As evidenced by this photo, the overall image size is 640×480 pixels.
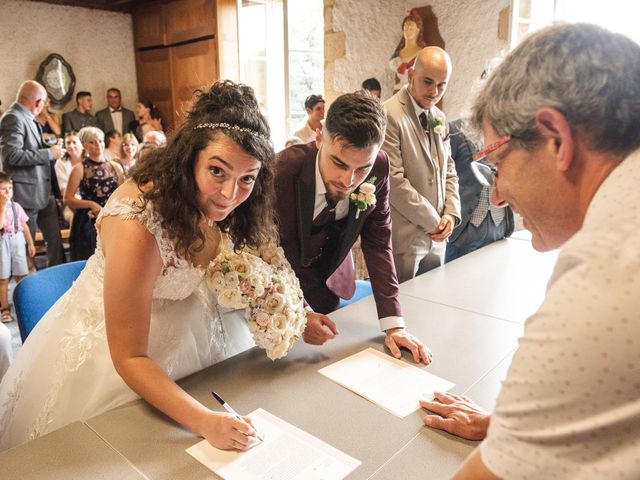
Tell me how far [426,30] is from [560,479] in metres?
4.17

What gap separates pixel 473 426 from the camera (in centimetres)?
111

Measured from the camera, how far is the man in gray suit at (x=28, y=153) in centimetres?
415

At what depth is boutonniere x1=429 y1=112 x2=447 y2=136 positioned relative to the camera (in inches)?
104

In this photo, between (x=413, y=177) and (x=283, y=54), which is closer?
(x=413, y=177)

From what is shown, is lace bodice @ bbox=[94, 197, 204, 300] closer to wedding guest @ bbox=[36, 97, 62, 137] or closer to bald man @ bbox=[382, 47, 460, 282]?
bald man @ bbox=[382, 47, 460, 282]

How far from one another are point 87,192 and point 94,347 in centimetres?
287

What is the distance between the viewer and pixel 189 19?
6.26m

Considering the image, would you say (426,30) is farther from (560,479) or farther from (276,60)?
(560,479)

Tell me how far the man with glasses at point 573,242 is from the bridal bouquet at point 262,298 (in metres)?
0.72

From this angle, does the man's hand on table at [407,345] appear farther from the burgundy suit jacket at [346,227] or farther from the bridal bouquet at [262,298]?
the bridal bouquet at [262,298]

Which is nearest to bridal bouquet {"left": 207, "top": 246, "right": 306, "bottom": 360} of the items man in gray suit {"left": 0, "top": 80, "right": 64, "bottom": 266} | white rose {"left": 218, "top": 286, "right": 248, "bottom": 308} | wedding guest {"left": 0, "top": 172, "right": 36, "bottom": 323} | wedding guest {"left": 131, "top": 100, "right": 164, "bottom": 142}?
white rose {"left": 218, "top": 286, "right": 248, "bottom": 308}

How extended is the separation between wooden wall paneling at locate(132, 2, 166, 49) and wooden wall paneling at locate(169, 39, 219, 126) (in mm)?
355

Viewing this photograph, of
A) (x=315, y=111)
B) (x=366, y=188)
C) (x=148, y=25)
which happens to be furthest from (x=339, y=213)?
(x=148, y=25)

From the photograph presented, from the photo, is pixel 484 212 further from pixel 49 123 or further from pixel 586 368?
pixel 49 123
